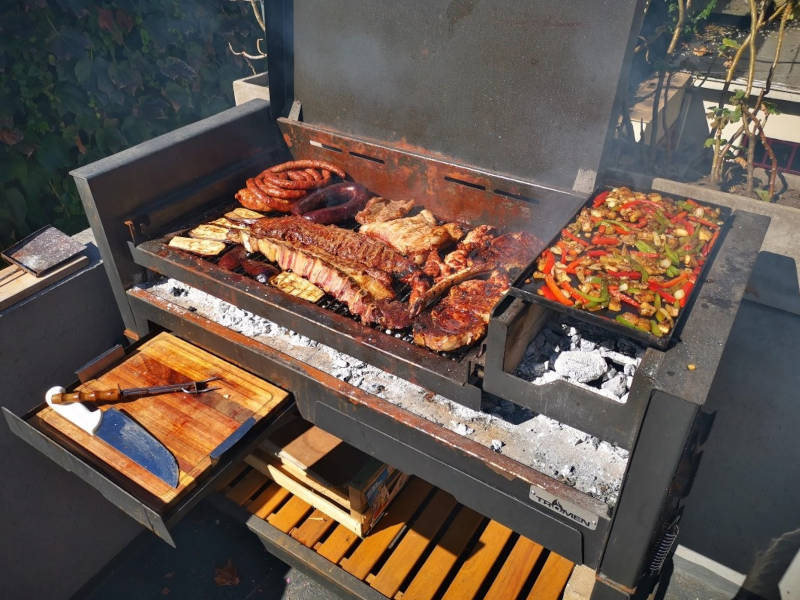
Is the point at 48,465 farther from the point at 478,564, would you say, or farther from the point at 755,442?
the point at 755,442

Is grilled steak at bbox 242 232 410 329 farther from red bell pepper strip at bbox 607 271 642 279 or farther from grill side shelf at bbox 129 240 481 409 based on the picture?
red bell pepper strip at bbox 607 271 642 279

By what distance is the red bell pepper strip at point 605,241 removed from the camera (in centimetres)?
293

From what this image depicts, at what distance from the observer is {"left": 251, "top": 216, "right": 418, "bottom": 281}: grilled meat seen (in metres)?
3.54

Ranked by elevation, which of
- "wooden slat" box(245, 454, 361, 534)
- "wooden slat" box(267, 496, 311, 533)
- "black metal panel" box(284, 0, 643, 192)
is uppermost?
"black metal panel" box(284, 0, 643, 192)

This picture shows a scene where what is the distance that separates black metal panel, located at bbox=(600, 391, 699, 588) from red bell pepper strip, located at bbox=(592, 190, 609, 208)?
1483 mm

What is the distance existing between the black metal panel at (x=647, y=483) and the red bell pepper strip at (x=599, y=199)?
1483 mm

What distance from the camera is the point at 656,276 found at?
107 inches

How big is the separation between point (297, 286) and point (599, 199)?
1856 mm

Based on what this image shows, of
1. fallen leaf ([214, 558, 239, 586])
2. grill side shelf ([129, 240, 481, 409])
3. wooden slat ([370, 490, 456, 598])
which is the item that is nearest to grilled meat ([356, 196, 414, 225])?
grill side shelf ([129, 240, 481, 409])

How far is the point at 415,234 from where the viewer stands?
12.4ft

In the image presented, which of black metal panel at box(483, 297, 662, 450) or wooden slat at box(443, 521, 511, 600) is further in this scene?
wooden slat at box(443, 521, 511, 600)

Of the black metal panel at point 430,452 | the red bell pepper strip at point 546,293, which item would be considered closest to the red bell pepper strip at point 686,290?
the red bell pepper strip at point 546,293

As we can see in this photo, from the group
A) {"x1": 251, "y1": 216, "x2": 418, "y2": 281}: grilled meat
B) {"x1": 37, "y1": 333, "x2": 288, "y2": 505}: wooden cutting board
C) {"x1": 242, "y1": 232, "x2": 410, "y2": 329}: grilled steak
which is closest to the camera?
{"x1": 37, "y1": 333, "x2": 288, "y2": 505}: wooden cutting board

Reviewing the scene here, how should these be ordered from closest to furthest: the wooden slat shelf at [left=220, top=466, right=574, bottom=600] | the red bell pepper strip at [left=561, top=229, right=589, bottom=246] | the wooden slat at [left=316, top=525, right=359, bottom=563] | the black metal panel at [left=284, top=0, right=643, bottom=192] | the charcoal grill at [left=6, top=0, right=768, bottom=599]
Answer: the charcoal grill at [left=6, top=0, right=768, bottom=599] < the red bell pepper strip at [left=561, top=229, right=589, bottom=246] < the black metal panel at [left=284, top=0, right=643, bottom=192] < the wooden slat shelf at [left=220, top=466, right=574, bottom=600] < the wooden slat at [left=316, top=525, right=359, bottom=563]
